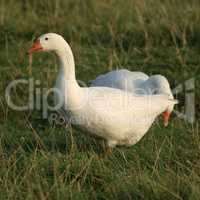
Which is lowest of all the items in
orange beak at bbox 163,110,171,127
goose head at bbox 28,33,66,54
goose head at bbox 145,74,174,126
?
orange beak at bbox 163,110,171,127

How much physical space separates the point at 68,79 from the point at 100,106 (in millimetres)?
336

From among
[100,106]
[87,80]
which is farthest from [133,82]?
[100,106]

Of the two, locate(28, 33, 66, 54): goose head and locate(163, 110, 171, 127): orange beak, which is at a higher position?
locate(28, 33, 66, 54): goose head

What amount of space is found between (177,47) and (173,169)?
3.70m

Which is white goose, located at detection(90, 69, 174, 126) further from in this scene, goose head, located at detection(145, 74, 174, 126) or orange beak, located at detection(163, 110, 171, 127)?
orange beak, located at detection(163, 110, 171, 127)

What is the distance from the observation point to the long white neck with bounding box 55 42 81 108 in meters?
5.83

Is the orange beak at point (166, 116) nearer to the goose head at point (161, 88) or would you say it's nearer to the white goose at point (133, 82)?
the goose head at point (161, 88)

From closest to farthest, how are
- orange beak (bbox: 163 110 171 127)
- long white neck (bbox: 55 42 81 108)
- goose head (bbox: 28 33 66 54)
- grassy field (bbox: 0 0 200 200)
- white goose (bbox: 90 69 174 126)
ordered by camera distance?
grassy field (bbox: 0 0 200 200) → long white neck (bbox: 55 42 81 108) → goose head (bbox: 28 33 66 54) → orange beak (bbox: 163 110 171 127) → white goose (bbox: 90 69 174 126)

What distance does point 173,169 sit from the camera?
18.6 feet

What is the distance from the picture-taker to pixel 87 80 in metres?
8.48

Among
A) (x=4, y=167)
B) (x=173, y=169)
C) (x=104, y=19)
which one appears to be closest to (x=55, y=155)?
(x=4, y=167)

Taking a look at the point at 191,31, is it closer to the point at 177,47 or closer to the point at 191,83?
the point at 177,47

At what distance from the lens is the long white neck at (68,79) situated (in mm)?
5832

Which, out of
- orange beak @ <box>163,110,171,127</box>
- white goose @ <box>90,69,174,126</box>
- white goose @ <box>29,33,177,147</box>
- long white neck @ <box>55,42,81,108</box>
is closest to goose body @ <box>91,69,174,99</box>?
white goose @ <box>90,69,174,126</box>
